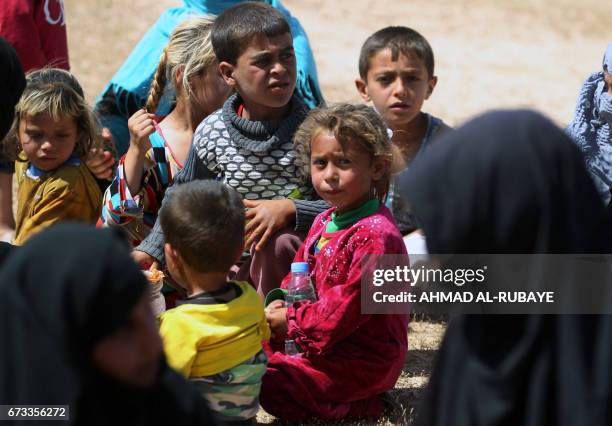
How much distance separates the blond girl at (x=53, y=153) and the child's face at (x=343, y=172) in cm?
138

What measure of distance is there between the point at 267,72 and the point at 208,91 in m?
0.64

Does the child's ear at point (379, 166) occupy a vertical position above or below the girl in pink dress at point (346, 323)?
above

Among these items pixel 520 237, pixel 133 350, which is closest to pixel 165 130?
pixel 520 237

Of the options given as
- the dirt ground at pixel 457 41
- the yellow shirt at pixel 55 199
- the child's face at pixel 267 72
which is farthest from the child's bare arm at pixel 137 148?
the dirt ground at pixel 457 41

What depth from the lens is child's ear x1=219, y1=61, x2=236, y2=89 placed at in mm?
5031

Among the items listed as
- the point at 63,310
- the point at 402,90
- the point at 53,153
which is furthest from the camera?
the point at 402,90

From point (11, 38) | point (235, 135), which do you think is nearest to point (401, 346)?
point (235, 135)

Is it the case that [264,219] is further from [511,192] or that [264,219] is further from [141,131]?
[511,192]

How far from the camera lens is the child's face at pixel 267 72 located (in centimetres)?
487

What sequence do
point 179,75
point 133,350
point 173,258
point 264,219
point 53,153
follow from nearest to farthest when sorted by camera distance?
1. point 133,350
2. point 173,258
3. point 264,219
4. point 53,153
5. point 179,75

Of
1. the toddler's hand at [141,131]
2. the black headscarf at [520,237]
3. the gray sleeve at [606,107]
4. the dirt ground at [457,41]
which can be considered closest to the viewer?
the black headscarf at [520,237]

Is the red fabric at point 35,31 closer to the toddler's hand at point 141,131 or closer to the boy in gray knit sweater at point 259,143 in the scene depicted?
the toddler's hand at point 141,131

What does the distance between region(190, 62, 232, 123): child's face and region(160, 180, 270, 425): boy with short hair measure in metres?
1.60

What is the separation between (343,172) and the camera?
14.2 ft
